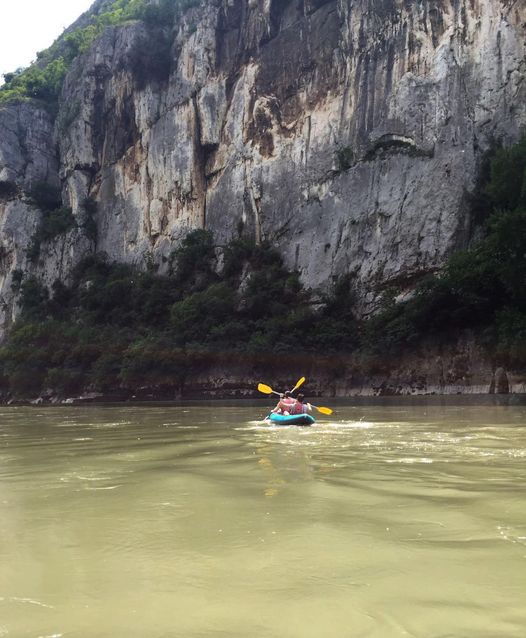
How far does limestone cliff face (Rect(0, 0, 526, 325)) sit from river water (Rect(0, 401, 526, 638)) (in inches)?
924

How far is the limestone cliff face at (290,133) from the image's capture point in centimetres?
2752

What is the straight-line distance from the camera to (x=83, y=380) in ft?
117

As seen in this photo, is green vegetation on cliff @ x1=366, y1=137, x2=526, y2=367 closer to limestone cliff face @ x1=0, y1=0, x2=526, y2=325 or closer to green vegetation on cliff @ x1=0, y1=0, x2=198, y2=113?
limestone cliff face @ x1=0, y1=0, x2=526, y2=325

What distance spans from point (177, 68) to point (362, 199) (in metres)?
20.0

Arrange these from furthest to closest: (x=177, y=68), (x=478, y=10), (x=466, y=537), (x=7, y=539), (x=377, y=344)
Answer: (x=177, y=68) < (x=478, y=10) < (x=377, y=344) < (x=7, y=539) < (x=466, y=537)

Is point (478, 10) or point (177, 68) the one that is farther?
point (177, 68)

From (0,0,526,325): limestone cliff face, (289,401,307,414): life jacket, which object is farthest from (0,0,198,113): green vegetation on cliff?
(289,401,307,414): life jacket

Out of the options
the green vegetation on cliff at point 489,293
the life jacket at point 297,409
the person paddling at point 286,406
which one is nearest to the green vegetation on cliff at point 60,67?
the green vegetation on cliff at point 489,293

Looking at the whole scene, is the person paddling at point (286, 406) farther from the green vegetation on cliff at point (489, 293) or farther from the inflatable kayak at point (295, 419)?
the green vegetation on cliff at point (489, 293)

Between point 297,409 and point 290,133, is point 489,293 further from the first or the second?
point 290,133

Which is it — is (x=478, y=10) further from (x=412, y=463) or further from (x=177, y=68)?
(x=412, y=463)

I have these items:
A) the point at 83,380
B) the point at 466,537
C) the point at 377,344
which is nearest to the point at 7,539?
the point at 466,537

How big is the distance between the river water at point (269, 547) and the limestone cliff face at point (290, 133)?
2347 cm

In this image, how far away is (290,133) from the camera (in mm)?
35156
